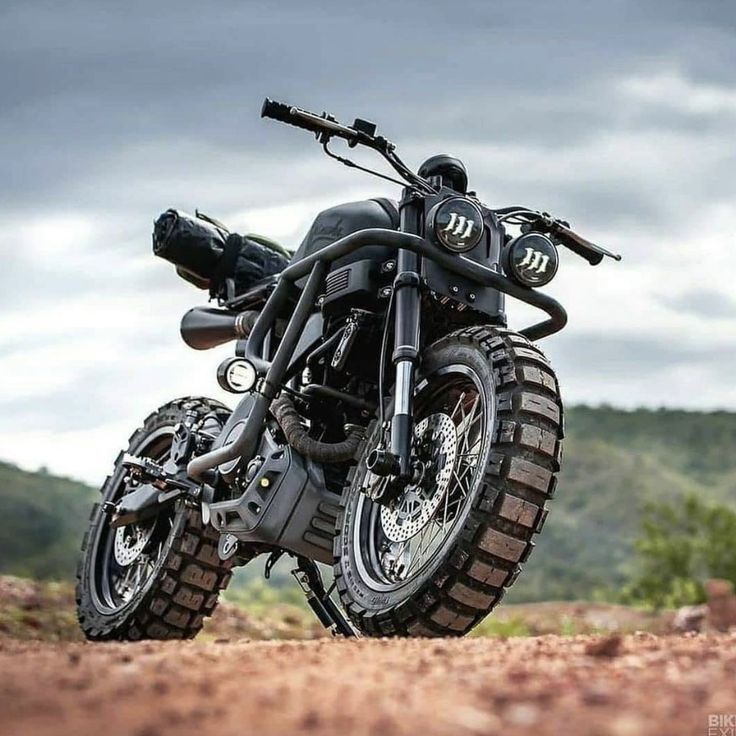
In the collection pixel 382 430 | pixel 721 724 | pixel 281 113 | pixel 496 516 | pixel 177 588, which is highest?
pixel 281 113

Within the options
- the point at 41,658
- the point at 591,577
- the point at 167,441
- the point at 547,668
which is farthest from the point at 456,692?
the point at 591,577

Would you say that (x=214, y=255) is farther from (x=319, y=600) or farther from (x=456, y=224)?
(x=456, y=224)

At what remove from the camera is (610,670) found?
2.71 metres

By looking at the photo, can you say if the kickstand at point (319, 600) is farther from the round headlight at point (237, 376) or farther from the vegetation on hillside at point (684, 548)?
the vegetation on hillside at point (684, 548)

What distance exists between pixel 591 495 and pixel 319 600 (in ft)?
214

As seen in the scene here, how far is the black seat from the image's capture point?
529 cm

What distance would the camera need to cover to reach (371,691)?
2.35 m

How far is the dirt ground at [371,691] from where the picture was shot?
2041mm

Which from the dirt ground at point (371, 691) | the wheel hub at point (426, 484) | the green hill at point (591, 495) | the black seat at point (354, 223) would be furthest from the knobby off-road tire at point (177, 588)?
the green hill at point (591, 495)

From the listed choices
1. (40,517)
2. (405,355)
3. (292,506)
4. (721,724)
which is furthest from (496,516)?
(40,517)

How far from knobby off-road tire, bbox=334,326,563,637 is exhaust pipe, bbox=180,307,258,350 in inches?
96.6

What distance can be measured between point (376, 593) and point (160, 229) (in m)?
3.39

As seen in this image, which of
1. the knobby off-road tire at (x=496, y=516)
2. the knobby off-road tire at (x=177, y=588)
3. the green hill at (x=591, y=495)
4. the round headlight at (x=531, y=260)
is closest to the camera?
the knobby off-road tire at (x=496, y=516)

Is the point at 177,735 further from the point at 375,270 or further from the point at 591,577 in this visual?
the point at 591,577
